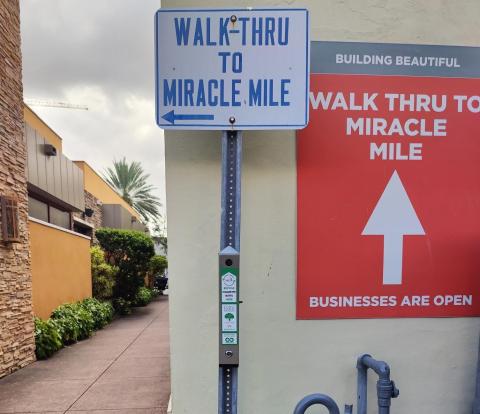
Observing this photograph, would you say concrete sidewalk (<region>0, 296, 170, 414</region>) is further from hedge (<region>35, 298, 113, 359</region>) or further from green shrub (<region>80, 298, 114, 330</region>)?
green shrub (<region>80, 298, 114, 330</region>)

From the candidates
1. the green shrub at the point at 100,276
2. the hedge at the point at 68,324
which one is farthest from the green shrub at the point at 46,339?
the green shrub at the point at 100,276

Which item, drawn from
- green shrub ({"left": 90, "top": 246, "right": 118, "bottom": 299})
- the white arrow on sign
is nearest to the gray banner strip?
the white arrow on sign

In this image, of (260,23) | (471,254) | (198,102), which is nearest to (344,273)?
(471,254)

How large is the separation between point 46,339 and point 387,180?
23.3 ft

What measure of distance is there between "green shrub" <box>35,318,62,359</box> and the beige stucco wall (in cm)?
583

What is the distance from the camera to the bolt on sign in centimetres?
229

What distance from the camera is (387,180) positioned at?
2.32 metres

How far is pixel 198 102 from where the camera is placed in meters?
1.96

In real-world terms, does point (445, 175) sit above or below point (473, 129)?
below


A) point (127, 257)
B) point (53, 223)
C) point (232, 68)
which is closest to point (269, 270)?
point (232, 68)

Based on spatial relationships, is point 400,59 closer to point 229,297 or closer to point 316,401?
point 229,297

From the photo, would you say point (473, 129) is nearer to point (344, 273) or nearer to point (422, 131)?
point (422, 131)

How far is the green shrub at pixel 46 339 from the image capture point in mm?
6844

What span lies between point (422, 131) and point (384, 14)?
764 mm
